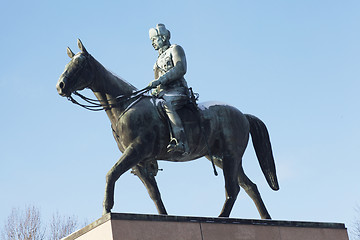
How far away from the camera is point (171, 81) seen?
35.5 ft

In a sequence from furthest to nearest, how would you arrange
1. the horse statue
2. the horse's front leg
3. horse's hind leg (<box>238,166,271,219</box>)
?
→ horse's hind leg (<box>238,166,271,219</box>), the horse statue, the horse's front leg

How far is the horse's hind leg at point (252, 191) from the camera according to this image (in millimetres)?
11531

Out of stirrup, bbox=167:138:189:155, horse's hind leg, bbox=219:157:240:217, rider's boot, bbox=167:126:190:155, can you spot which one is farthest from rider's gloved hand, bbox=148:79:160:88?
horse's hind leg, bbox=219:157:240:217

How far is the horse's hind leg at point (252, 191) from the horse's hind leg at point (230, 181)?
0.59 meters

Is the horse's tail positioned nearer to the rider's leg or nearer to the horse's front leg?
the rider's leg

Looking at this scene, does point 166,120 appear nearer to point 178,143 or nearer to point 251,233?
point 178,143

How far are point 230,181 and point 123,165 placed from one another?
76.5 inches

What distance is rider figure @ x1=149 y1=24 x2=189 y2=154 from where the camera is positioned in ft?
33.8

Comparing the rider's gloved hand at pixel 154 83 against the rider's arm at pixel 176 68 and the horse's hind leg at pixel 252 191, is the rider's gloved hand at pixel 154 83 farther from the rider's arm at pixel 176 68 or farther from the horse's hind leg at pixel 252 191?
the horse's hind leg at pixel 252 191

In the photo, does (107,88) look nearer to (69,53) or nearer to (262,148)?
(69,53)

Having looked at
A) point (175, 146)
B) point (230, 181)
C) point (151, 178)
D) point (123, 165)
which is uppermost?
point (175, 146)

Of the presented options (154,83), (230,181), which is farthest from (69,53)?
(230,181)

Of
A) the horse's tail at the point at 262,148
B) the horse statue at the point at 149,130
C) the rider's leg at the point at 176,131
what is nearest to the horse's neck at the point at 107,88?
the horse statue at the point at 149,130

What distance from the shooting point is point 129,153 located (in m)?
9.99
